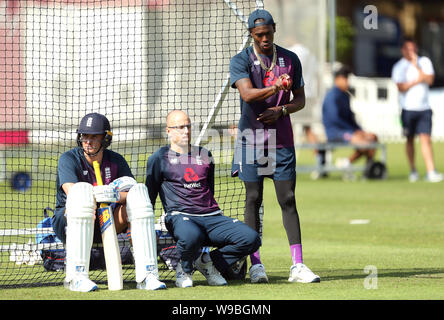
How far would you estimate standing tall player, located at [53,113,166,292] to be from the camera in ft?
23.9

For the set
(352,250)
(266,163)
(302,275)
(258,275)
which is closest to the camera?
(302,275)

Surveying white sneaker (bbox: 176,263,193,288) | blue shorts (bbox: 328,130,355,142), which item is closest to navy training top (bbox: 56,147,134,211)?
white sneaker (bbox: 176,263,193,288)

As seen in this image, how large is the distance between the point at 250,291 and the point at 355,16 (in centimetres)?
4717

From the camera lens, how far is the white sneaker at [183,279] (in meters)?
7.66

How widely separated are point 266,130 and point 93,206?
1723 millimetres

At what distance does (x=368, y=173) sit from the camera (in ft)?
64.0

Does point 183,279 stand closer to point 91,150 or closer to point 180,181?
point 180,181

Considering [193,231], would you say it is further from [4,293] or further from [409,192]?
[409,192]

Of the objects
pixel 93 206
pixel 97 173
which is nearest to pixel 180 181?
pixel 97 173

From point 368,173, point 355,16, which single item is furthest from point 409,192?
point 355,16

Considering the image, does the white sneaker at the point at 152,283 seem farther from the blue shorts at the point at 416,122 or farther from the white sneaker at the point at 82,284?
the blue shorts at the point at 416,122

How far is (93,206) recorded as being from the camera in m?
7.33

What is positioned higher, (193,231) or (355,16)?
(355,16)

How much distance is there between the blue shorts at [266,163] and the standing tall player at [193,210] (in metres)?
0.32
